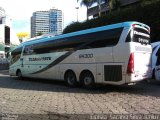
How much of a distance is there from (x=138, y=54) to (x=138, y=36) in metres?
0.86

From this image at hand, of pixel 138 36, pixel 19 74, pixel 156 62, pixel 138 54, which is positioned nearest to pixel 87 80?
pixel 138 54

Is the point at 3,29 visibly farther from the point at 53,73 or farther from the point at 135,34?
the point at 135,34

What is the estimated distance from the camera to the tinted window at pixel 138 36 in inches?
525

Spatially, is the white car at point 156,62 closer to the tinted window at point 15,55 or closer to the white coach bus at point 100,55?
the white coach bus at point 100,55

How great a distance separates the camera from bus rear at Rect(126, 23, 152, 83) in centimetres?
1322

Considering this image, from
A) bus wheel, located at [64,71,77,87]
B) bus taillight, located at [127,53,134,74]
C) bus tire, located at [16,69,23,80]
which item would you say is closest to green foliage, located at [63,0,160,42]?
bus wheel, located at [64,71,77,87]

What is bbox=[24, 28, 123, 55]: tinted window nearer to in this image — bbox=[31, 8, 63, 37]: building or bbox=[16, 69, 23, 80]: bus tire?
bbox=[16, 69, 23, 80]: bus tire

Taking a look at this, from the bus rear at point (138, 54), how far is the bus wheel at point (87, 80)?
2.59 m

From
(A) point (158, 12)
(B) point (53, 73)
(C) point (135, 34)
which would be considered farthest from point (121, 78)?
(A) point (158, 12)

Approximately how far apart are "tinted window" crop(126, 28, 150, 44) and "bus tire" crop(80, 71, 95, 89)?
121 inches

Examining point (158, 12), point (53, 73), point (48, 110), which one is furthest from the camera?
point (158, 12)

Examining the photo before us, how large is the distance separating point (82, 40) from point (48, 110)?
22.3 feet

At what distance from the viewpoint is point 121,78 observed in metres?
13.4

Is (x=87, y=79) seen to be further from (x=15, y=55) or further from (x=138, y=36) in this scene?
(x=15, y=55)
